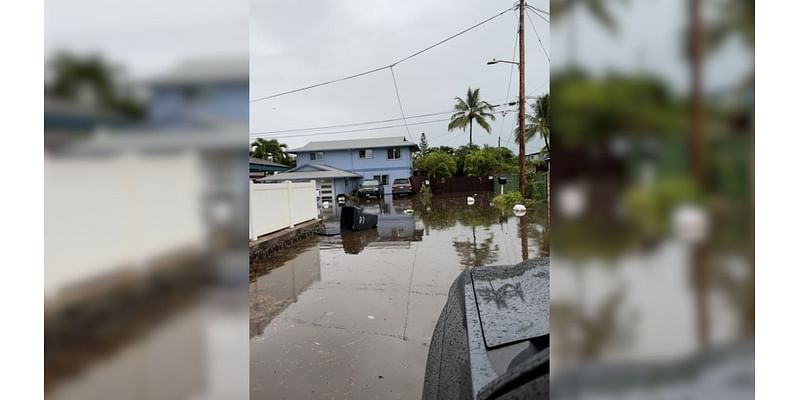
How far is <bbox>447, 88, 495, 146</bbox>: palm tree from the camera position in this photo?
2763cm

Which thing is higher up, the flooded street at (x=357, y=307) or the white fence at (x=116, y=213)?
the white fence at (x=116, y=213)

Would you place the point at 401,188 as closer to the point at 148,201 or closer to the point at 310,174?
the point at 310,174

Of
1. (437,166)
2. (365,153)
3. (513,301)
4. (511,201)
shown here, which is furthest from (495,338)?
(365,153)

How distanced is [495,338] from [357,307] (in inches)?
118

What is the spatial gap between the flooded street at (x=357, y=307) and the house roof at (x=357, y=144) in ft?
58.1

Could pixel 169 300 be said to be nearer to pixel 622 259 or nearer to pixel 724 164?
pixel 622 259

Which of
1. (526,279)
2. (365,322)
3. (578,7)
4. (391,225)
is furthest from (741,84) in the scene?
(391,225)

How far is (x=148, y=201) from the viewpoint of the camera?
804mm

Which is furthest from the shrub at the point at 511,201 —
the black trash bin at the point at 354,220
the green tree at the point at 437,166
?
the green tree at the point at 437,166

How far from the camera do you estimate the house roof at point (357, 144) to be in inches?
1030

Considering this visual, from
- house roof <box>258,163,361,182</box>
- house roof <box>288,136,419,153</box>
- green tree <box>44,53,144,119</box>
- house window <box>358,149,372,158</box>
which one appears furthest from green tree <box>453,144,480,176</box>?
green tree <box>44,53,144,119</box>

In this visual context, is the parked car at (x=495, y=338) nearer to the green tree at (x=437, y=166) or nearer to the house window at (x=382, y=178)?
the green tree at (x=437, y=166)

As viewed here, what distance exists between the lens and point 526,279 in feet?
6.26

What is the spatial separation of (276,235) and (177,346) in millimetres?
6957
